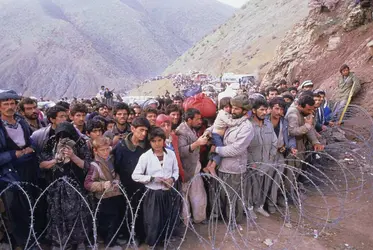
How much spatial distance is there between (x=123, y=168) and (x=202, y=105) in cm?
159

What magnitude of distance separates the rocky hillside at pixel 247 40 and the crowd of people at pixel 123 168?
30.5 m

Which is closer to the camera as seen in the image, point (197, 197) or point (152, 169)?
point (152, 169)

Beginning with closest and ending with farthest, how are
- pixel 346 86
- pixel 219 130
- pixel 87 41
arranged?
1. pixel 219 130
2. pixel 346 86
3. pixel 87 41

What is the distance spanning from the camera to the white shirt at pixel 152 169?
385 centimetres

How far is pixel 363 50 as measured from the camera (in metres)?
10.8

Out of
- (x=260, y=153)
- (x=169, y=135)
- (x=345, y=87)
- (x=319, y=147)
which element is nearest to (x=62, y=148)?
(x=169, y=135)

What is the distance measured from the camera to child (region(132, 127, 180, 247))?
152 inches

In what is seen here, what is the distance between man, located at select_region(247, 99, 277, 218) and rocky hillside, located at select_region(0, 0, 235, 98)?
3955 cm

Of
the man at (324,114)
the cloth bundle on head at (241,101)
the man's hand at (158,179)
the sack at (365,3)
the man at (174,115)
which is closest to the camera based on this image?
the man's hand at (158,179)

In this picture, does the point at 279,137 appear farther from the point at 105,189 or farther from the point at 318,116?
the point at 105,189

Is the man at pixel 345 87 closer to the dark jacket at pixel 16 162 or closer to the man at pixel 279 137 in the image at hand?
the man at pixel 279 137

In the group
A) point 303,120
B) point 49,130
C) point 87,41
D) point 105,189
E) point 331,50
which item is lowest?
point 105,189

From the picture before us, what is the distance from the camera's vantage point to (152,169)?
3883 mm

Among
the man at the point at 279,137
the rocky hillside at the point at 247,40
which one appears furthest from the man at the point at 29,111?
the rocky hillside at the point at 247,40
